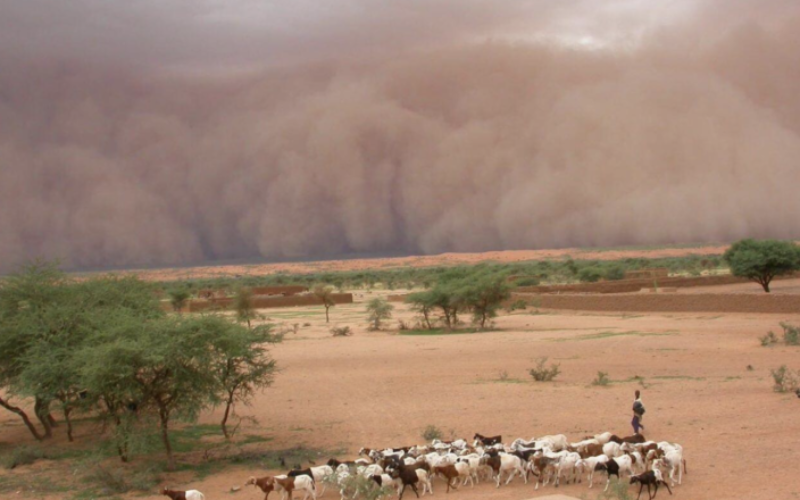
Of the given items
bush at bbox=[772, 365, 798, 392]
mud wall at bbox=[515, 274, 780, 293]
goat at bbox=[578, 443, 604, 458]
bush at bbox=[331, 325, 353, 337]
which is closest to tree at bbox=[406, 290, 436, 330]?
bush at bbox=[331, 325, 353, 337]

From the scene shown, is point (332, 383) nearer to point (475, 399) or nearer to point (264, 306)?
point (475, 399)

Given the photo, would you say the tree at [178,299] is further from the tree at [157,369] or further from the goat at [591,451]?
the goat at [591,451]

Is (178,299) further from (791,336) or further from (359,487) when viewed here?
(359,487)

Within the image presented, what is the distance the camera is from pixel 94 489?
408 inches

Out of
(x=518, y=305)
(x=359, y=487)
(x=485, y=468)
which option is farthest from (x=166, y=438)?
(x=518, y=305)

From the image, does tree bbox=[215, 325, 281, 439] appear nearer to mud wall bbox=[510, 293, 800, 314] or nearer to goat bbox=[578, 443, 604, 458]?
goat bbox=[578, 443, 604, 458]

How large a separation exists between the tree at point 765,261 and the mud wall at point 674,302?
7.43m

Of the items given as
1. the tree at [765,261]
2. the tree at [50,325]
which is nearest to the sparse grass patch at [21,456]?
the tree at [50,325]

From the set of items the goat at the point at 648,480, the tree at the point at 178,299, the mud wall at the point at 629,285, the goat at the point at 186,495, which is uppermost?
the tree at the point at 178,299

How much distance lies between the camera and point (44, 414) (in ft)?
45.3

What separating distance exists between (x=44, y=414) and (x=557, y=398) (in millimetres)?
9266

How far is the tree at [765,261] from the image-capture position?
37.5 metres

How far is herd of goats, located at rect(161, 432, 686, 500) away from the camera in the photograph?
9031 mm

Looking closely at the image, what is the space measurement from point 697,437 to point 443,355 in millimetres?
12289
